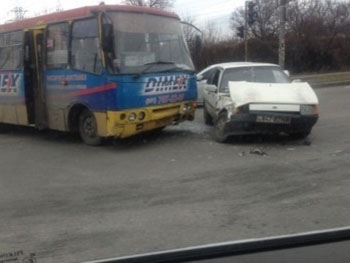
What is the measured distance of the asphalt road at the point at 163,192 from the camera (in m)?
5.55

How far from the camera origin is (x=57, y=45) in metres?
11.9

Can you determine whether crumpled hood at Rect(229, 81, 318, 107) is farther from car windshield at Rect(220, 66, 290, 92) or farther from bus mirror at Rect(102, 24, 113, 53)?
bus mirror at Rect(102, 24, 113, 53)

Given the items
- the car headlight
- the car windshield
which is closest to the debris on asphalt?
the car headlight

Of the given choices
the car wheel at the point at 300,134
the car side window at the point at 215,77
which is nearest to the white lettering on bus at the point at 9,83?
the car side window at the point at 215,77

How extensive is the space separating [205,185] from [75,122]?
4995mm

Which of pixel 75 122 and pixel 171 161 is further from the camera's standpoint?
pixel 75 122

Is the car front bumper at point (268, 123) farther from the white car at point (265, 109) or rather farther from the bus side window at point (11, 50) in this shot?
the bus side window at point (11, 50)

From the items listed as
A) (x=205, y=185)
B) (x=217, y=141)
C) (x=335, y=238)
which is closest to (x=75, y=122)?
(x=217, y=141)

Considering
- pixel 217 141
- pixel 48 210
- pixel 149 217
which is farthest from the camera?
pixel 217 141

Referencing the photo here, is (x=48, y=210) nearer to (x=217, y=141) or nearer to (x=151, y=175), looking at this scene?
(x=151, y=175)

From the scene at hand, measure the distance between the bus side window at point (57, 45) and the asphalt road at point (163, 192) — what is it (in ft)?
5.60

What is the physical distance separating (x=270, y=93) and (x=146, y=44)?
98.7 inches

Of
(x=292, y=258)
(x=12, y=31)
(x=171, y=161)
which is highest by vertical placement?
(x=12, y=31)

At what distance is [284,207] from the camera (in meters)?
6.46
